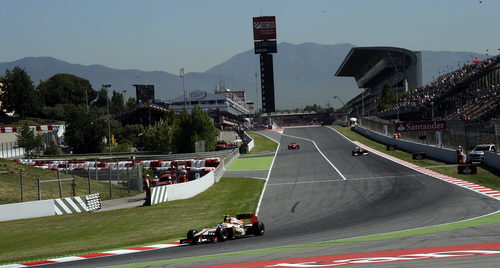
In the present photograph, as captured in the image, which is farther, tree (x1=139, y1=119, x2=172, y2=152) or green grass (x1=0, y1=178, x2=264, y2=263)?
tree (x1=139, y1=119, x2=172, y2=152)

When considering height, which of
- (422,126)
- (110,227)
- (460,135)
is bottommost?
(110,227)

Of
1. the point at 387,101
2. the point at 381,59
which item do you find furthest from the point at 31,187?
the point at 381,59

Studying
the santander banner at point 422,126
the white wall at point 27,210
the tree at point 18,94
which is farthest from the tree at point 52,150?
the white wall at point 27,210

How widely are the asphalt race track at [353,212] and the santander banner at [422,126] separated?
959 cm

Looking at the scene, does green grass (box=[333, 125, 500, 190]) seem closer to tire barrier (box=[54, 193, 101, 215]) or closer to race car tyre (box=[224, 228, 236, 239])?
race car tyre (box=[224, 228, 236, 239])

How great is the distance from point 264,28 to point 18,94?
55.3m

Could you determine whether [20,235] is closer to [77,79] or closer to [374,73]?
[77,79]

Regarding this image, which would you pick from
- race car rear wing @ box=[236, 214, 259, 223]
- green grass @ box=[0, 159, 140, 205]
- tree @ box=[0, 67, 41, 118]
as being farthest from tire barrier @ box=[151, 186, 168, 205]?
tree @ box=[0, 67, 41, 118]

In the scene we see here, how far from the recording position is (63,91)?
522ft

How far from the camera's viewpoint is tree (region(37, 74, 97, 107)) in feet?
516

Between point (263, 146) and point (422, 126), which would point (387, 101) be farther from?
point (422, 126)

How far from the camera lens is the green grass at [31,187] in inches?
1292

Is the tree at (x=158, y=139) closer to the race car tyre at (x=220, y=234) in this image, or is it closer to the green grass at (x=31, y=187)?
the green grass at (x=31, y=187)

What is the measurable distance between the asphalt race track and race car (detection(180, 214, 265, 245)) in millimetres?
414
